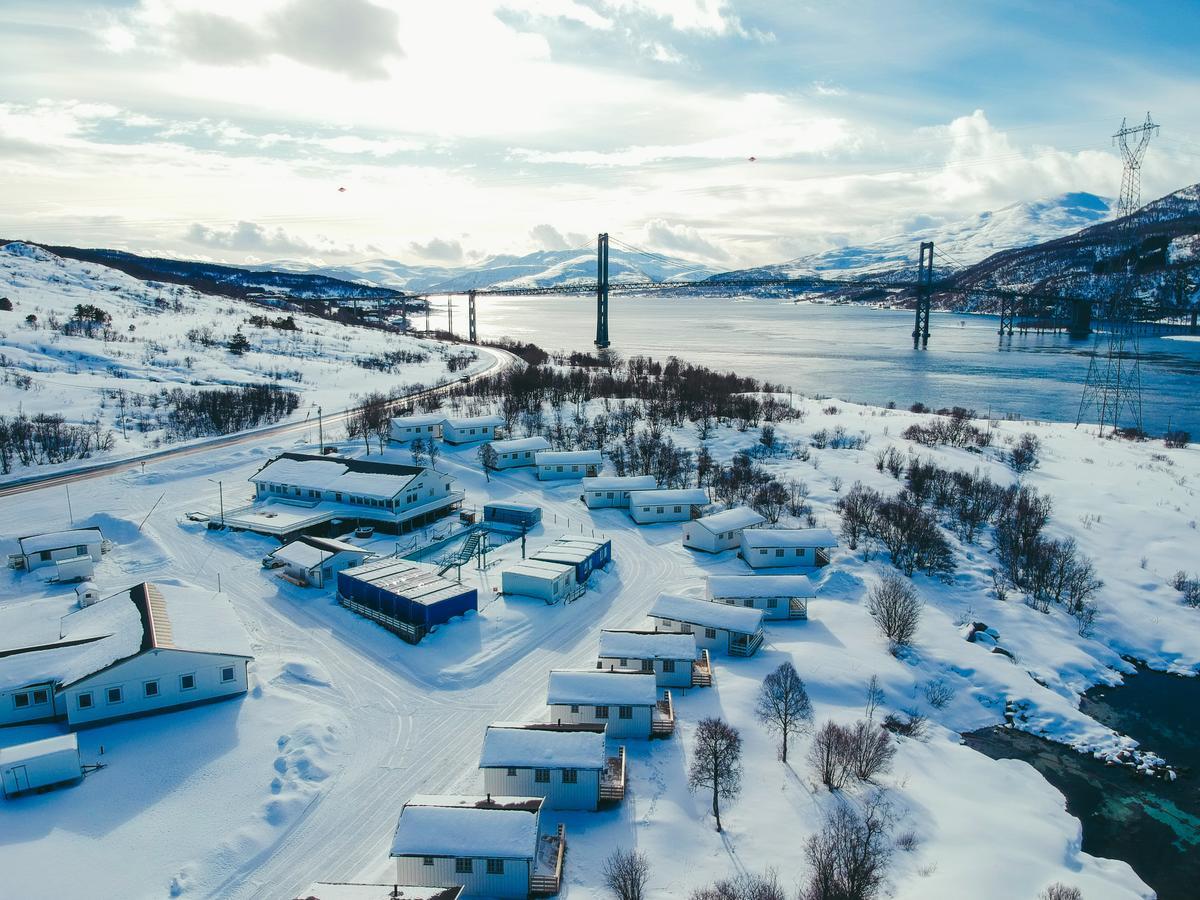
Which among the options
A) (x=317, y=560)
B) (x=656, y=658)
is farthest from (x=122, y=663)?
(x=656, y=658)

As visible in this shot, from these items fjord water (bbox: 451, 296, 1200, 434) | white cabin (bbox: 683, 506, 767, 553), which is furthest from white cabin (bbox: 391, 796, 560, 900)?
fjord water (bbox: 451, 296, 1200, 434)

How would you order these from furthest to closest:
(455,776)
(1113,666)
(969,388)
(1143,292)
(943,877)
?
(1143,292) → (969,388) → (1113,666) → (455,776) → (943,877)

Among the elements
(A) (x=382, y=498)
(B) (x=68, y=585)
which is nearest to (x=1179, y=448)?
(A) (x=382, y=498)

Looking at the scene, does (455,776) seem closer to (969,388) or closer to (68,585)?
(68,585)

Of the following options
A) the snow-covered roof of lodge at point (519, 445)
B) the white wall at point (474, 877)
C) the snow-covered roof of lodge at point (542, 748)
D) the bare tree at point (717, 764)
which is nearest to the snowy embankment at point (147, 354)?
the snow-covered roof of lodge at point (519, 445)

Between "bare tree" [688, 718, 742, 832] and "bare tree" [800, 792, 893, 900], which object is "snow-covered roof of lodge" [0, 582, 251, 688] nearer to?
"bare tree" [688, 718, 742, 832]

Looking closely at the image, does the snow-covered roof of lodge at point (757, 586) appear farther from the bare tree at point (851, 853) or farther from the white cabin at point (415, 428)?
the white cabin at point (415, 428)
